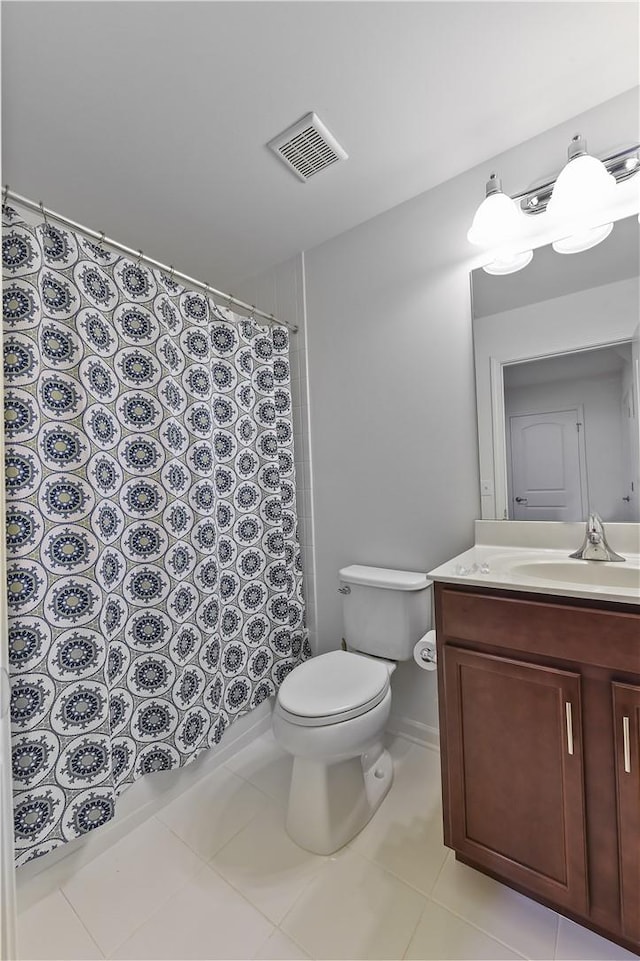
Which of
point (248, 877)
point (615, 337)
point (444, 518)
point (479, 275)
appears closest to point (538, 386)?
point (615, 337)

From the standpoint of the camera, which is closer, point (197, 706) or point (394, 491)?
point (197, 706)

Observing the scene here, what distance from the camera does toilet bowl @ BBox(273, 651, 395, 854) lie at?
1.21 metres

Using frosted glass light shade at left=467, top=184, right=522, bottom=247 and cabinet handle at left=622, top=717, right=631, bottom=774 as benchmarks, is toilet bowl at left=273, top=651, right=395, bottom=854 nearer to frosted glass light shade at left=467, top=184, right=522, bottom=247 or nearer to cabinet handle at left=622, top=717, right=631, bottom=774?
cabinet handle at left=622, top=717, right=631, bottom=774

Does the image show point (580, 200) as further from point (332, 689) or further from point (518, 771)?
point (332, 689)

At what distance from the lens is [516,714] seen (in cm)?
98

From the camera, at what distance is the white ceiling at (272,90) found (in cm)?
105

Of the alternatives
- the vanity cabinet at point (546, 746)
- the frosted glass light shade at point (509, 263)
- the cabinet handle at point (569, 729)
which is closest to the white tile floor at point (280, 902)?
the vanity cabinet at point (546, 746)

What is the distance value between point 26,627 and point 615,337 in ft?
6.17

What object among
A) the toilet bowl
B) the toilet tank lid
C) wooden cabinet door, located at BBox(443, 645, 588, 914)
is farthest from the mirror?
the toilet bowl

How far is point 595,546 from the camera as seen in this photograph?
122 centimetres

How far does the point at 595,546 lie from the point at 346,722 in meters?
0.90

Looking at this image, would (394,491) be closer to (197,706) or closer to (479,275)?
(479,275)

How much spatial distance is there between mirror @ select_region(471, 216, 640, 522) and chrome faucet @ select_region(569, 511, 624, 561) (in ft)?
0.30

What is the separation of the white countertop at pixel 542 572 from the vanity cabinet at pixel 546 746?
0.12ft
